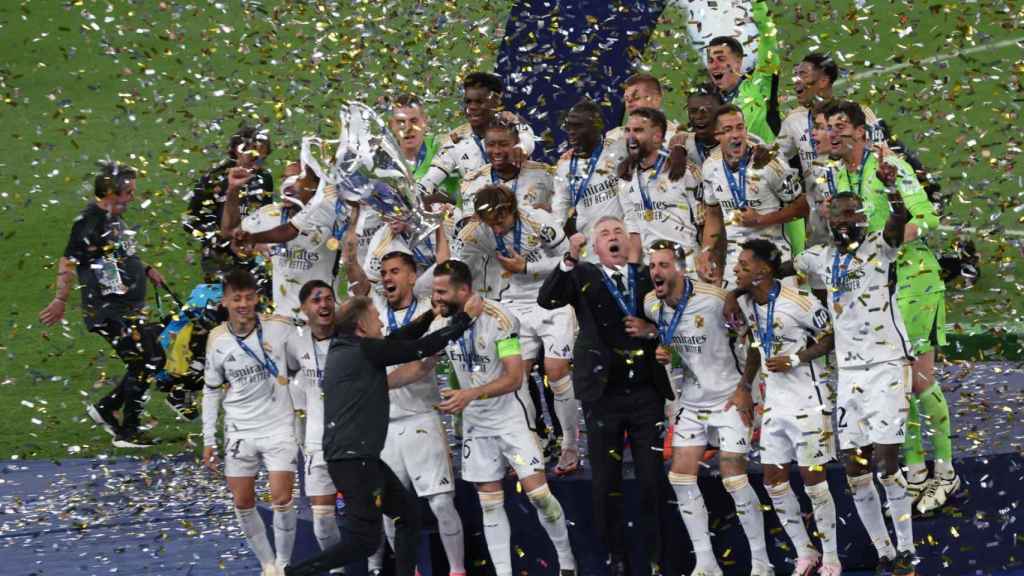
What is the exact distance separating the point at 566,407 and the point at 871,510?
5.76 ft

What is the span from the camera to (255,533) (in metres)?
8.84

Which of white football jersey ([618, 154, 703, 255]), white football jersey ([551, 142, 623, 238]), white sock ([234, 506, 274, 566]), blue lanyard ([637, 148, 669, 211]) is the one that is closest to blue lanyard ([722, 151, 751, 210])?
white football jersey ([618, 154, 703, 255])

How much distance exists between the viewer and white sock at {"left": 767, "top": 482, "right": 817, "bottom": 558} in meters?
8.14

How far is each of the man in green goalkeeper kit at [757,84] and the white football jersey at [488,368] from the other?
6.95 ft

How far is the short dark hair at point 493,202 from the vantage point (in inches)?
350

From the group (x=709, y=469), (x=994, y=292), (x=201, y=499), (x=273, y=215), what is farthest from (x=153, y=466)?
(x=994, y=292)

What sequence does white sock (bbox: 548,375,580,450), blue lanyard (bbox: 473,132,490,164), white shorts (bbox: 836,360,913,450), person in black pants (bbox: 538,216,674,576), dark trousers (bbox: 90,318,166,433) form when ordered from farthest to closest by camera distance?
1. dark trousers (bbox: 90,318,166,433)
2. blue lanyard (bbox: 473,132,490,164)
3. white sock (bbox: 548,375,580,450)
4. person in black pants (bbox: 538,216,674,576)
5. white shorts (bbox: 836,360,913,450)

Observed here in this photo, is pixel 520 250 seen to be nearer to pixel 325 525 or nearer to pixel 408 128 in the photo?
pixel 408 128

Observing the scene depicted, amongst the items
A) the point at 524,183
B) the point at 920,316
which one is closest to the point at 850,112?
the point at 920,316

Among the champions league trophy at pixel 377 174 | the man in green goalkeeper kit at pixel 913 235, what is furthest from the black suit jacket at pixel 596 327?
the man in green goalkeeper kit at pixel 913 235

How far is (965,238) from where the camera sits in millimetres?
14070

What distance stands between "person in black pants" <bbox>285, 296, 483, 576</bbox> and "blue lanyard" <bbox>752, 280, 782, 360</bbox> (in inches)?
55.1

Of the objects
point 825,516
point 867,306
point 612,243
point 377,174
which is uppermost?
point 377,174

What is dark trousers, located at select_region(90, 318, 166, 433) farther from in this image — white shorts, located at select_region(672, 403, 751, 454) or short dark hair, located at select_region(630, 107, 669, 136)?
white shorts, located at select_region(672, 403, 751, 454)
